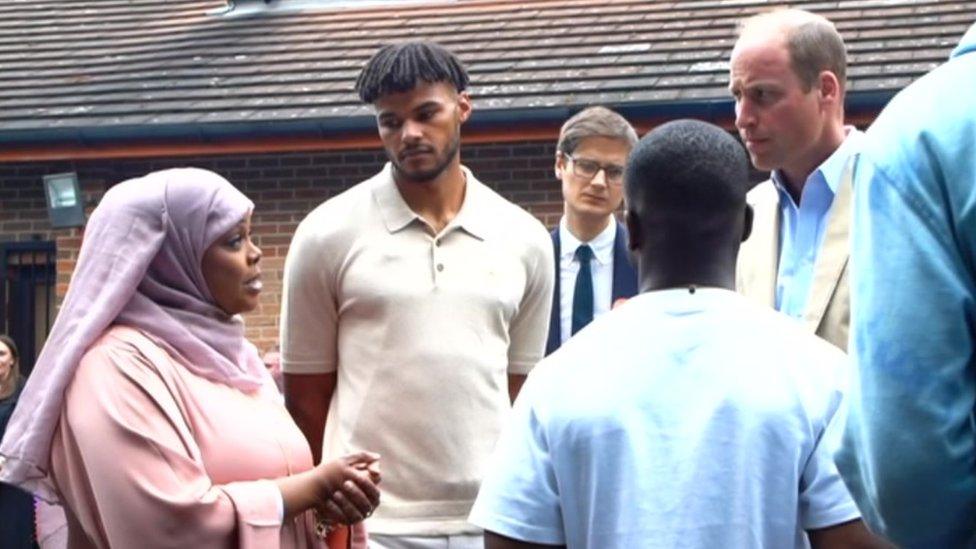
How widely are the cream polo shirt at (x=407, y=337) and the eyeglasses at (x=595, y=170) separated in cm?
108

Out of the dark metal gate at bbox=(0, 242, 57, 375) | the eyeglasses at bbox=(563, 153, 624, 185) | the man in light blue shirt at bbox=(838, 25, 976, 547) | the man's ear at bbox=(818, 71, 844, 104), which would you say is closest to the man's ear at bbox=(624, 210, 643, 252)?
the man in light blue shirt at bbox=(838, 25, 976, 547)

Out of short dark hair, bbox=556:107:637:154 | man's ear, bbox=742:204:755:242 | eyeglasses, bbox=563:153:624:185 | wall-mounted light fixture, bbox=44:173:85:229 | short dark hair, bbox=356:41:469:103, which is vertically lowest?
wall-mounted light fixture, bbox=44:173:85:229

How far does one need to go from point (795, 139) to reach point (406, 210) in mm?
1190

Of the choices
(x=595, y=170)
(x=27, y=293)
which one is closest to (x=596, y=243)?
(x=595, y=170)

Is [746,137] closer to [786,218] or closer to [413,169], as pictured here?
[786,218]

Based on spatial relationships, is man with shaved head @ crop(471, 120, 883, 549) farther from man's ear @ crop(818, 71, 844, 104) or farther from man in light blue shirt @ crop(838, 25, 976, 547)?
man's ear @ crop(818, 71, 844, 104)

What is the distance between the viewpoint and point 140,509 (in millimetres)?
5273

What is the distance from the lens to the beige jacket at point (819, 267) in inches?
208

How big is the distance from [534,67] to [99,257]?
10.7 meters

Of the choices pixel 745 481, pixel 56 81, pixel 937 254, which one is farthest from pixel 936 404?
pixel 56 81

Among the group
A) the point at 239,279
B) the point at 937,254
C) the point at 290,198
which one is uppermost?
the point at 937,254

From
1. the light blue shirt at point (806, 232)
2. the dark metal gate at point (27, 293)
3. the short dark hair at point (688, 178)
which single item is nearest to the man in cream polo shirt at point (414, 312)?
the light blue shirt at point (806, 232)

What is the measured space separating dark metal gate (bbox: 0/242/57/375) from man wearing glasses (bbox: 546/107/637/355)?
10.3 metres

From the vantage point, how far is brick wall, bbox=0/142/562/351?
15.7 meters
